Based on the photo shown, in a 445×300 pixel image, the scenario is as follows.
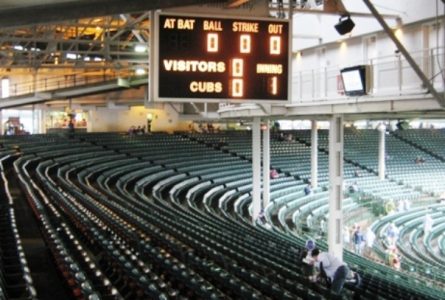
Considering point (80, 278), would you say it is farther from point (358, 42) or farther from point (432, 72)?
point (358, 42)

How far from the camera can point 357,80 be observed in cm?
1217

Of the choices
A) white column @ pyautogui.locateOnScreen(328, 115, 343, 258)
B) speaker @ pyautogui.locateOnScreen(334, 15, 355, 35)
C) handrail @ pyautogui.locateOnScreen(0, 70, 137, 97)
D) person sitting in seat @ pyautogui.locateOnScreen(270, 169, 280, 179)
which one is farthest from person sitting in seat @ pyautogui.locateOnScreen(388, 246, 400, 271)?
handrail @ pyautogui.locateOnScreen(0, 70, 137, 97)

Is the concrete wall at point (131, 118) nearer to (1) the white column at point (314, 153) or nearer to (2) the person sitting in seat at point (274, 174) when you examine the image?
(2) the person sitting in seat at point (274, 174)

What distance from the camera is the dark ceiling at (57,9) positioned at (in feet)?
24.4

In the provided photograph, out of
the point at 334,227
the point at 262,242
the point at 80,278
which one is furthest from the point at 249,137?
the point at 80,278

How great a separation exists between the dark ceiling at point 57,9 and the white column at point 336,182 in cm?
829

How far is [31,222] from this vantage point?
11.6 m

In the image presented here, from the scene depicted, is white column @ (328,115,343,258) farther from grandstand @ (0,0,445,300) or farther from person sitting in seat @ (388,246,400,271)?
person sitting in seat @ (388,246,400,271)

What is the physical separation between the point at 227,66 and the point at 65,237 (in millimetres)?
3970

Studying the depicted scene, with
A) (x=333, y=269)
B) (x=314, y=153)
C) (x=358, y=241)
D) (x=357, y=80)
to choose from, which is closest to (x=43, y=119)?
(x=314, y=153)

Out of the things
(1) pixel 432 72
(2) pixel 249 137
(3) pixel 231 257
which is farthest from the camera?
(2) pixel 249 137

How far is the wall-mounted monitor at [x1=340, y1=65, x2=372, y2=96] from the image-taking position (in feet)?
39.5

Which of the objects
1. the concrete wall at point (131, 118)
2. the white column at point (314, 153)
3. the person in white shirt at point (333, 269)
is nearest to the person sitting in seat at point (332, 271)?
the person in white shirt at point (333, 269)

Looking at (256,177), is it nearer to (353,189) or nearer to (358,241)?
(358,241)
